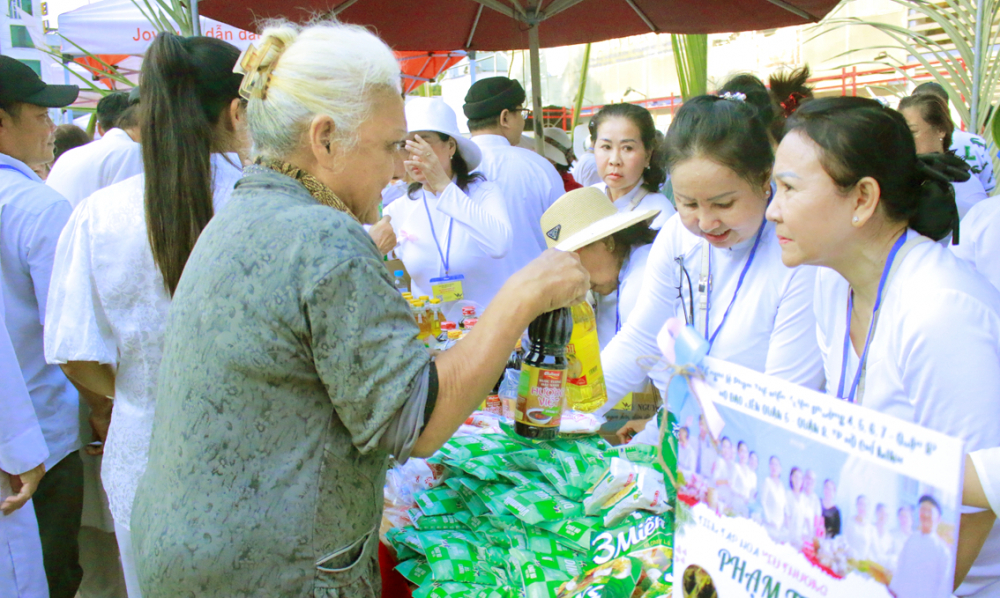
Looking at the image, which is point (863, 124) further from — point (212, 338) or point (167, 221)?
point (167, 221)

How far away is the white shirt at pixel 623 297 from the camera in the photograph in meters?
2.56

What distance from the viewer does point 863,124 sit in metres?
1.35

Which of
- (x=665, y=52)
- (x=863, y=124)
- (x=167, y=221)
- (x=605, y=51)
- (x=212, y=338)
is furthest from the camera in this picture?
(x=605, y=51)

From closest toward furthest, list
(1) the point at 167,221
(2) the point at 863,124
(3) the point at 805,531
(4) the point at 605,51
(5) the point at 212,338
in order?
(3) the point at 805,531 < (5) the point at 212,338 < (2) the point at 863,124 < (1) the point at 167,221 < (4) the point at 605,51

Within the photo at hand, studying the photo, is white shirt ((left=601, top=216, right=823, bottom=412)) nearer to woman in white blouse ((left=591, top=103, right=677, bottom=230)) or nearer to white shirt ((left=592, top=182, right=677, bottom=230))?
white shirt ((left=592, top=182, right=677, bottom=230))

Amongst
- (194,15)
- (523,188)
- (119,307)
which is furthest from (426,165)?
(119,307)

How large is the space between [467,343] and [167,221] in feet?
3.41

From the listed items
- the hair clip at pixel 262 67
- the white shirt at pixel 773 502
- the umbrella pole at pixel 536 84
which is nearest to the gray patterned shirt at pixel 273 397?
the hair clip at pixel 262 67

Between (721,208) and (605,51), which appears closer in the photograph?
(721,208)

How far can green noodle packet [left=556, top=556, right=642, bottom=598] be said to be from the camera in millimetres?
1305

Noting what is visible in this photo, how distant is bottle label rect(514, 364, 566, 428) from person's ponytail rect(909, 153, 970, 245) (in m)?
0.82

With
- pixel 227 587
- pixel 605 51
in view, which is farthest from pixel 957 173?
pixel 605 51

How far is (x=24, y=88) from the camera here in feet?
8.63

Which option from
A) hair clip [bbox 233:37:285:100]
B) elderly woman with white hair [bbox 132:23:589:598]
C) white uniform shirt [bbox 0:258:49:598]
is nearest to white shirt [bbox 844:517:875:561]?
elderly woman with white hair [bbox 132:23:589:598]
